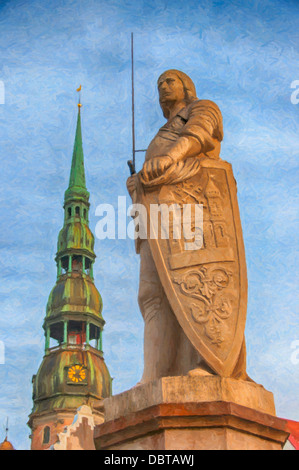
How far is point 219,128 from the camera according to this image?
9.05 meters

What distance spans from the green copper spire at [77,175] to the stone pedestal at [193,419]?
81.7 metres

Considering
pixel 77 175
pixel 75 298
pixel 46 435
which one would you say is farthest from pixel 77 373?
pixel 77 175

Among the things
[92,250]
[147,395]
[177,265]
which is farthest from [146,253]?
[92,250]

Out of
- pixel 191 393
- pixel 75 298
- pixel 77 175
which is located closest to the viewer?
pixel 191 393

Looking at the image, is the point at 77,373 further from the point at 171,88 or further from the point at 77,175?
the point at 171,88

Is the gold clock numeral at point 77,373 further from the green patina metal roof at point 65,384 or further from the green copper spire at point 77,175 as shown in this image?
the green copper spire at point 77,175

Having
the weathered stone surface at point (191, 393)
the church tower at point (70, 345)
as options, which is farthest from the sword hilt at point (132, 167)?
the church tower at point (70, 345)

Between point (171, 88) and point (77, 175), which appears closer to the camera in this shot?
point (171, 88)

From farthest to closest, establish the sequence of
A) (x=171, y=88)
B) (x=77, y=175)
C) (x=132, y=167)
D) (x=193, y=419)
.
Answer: (x=77, y=175) < (x=171, y=88) < (x=132, y=167) < (x=193, y=419)

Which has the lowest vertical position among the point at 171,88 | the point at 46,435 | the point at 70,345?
the point at 171,88

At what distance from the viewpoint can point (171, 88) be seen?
938cm

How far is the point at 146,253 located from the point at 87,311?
70.1 meters

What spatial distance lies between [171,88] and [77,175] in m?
83.4

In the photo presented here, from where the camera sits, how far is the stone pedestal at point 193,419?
Result: 704 cm
